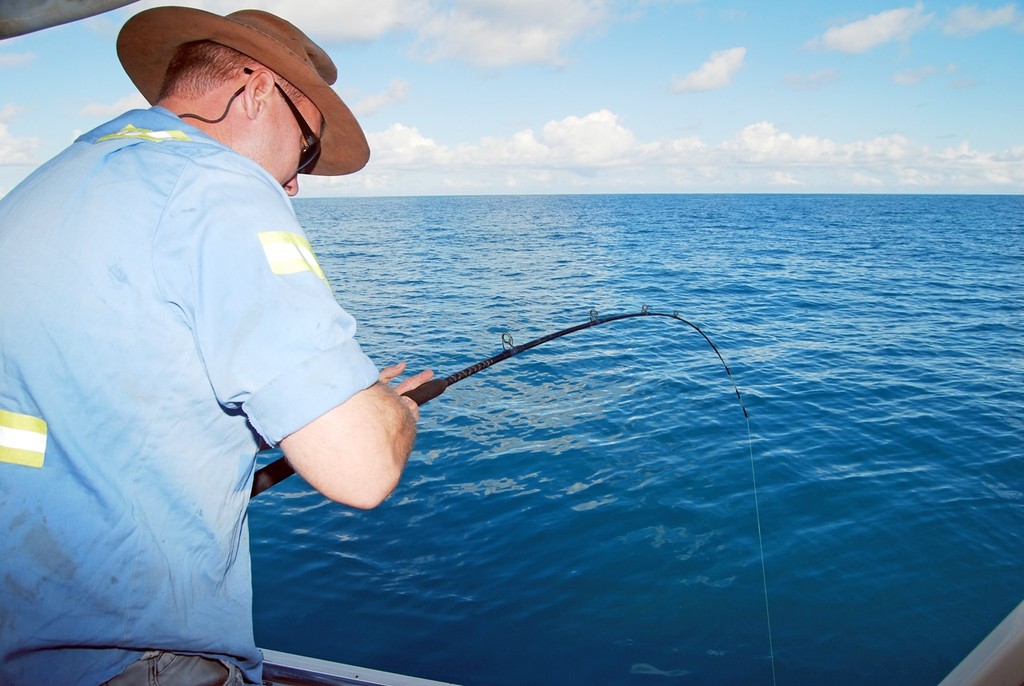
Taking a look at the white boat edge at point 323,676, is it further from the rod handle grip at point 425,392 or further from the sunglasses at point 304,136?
the sunglasses at point 304,136

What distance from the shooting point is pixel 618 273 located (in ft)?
83.9

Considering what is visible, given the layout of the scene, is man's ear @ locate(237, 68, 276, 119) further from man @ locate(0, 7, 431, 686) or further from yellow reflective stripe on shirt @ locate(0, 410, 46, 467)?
yellow reflective stripe on shirt @ locate(0, 410, 46, 467)

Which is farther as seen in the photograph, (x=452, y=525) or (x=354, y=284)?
(x=354, y=284)

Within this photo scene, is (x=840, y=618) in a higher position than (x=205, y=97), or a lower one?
lower

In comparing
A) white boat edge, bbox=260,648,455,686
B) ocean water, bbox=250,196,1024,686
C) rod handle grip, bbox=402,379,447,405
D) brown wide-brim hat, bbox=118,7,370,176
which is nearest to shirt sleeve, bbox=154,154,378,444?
brown wide-brim hat, bbox=118,7,370,176

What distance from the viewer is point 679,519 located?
7098mm

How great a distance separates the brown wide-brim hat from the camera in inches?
58.2

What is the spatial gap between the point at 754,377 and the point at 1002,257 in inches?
1075

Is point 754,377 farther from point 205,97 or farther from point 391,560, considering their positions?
point 205,97

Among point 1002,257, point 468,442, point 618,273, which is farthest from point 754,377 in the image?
point 1002,257

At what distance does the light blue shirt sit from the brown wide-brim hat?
1.13 feet

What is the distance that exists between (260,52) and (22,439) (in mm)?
946

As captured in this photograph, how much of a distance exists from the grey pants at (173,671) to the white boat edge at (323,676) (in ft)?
3.11

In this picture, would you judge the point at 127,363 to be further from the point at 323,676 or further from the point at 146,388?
the point at 323,676
